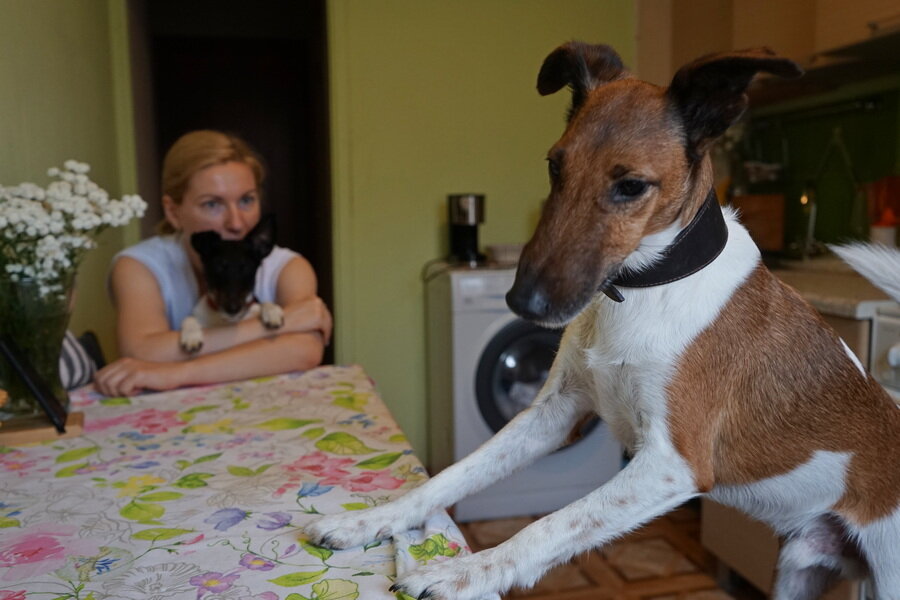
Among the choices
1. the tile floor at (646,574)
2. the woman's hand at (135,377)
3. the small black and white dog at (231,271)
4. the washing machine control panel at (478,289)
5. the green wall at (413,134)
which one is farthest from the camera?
the green wall at (413,134)

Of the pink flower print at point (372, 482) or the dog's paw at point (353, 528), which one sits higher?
the dog's paw at point (353, 528)

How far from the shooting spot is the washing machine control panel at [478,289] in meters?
3.06

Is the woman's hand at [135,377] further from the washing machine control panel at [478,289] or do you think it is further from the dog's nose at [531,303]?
the washing machine control panel at [478,289]

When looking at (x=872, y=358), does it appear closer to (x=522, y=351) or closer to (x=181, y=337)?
(x=522, y=351)

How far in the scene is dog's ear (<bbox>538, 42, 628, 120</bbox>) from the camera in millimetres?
959

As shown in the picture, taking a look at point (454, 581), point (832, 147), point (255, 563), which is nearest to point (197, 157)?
point (255, 563)

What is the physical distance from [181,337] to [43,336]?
0.56 meters

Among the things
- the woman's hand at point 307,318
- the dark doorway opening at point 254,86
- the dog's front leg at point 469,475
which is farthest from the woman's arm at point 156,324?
the dark doorway opening at point 254,86

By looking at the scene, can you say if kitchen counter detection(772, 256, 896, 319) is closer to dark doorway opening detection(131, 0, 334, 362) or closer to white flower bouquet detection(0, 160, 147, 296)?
white flower bouquet detection(0, 160, 147, 296)

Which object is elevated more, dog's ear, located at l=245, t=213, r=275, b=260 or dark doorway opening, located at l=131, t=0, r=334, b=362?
dark doorway opening, located at l=131, t=0, r=334, b=362

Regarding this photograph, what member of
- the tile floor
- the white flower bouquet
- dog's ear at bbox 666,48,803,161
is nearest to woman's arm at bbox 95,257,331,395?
the white flower bouquet

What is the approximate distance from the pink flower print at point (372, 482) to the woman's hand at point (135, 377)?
0.77m

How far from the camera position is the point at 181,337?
6.09 ft

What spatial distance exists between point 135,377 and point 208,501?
727 millimetres
